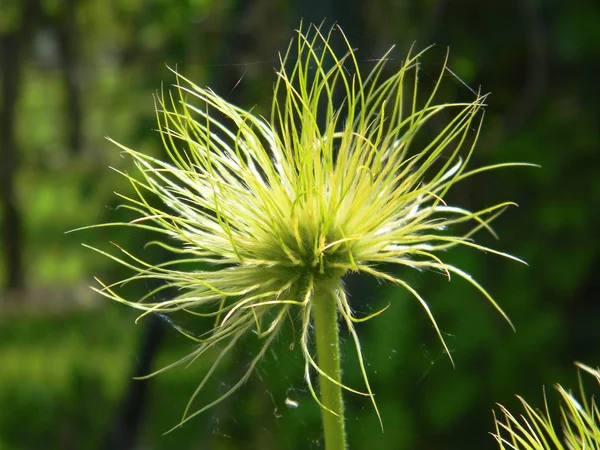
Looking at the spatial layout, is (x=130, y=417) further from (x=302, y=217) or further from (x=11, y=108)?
(x=11, y=108)

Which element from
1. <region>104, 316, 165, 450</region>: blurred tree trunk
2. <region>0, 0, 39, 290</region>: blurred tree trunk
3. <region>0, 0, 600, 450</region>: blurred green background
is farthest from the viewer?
<region>0, 0, 39, 290</region>: blurred tree trunk

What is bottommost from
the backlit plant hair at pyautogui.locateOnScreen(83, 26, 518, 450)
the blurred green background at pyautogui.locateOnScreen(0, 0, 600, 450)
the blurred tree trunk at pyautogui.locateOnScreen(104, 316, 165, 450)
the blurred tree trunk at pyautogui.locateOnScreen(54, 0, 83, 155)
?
the blurred tree trunk at pyautogui.locateOnScreen(54, 0, 83, 155)

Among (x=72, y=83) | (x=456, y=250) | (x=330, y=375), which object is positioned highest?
(x=330, y=375)

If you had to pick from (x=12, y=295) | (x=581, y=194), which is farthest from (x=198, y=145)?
(x=12, y=295)

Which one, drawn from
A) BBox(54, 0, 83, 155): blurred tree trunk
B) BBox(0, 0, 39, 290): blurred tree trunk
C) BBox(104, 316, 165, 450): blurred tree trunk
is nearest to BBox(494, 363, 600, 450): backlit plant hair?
BBox(104, 316, 165, 450): blurred tree trunk

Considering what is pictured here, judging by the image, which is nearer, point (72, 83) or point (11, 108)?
point (11, 108)

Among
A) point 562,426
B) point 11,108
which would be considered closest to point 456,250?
point 562,426

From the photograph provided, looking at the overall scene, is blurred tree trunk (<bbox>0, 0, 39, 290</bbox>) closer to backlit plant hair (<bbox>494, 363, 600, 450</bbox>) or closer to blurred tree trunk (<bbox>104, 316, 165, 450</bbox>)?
blurred tree trunk (<bbox>104, 316, 165, 450</bbox>)
